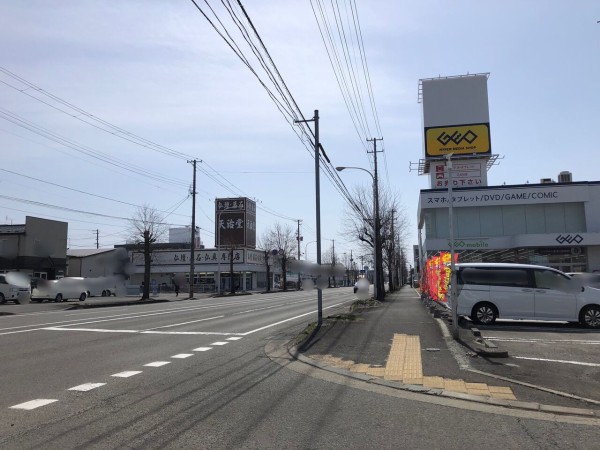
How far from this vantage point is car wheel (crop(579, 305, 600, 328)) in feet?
47.4

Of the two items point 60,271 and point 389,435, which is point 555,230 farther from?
point 60,271

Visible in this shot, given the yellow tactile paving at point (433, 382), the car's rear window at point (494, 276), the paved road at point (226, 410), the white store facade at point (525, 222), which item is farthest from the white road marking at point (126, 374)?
the white store facade at point (525, 222)

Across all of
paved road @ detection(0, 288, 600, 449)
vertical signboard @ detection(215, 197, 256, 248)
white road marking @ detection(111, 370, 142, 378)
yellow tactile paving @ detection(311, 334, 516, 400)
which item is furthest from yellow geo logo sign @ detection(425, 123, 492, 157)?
white road marking @ detection(111, 370, 142, 378)

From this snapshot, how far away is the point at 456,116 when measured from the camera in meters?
47.3

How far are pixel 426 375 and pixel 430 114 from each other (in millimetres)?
43048

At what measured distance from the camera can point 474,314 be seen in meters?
15.5

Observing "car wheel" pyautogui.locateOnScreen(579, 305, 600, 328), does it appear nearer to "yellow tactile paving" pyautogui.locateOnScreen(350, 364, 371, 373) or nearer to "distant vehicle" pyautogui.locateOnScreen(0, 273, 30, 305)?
"yellow tactile paving" pyautogui.locateOnScreen(350, 364, 371, 373)

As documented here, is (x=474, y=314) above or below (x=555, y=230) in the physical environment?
below

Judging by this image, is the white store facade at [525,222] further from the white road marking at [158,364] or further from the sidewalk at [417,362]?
the white road marking at [158,364]

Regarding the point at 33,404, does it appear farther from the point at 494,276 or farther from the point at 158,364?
the point at 494,276

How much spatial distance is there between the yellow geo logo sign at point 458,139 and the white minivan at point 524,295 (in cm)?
3295

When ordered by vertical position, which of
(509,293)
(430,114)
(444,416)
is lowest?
(444,416)

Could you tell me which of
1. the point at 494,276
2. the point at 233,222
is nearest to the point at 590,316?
the point at 494,276

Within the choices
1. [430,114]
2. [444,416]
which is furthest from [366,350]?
[430,114]
